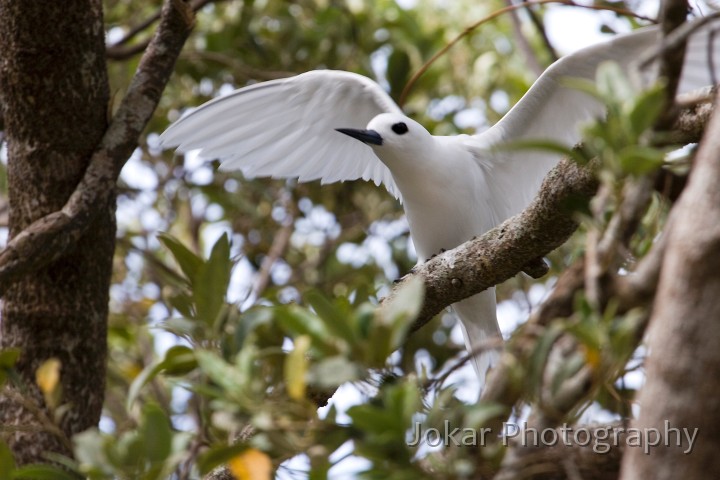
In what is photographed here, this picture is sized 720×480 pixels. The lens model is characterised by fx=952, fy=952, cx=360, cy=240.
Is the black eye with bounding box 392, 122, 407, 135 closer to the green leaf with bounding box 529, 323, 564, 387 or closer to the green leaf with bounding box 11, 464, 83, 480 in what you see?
the green leaf with bounding box 11, 464, 83, 480

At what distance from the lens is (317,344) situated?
1615 mm

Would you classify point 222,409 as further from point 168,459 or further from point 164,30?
point 164,30

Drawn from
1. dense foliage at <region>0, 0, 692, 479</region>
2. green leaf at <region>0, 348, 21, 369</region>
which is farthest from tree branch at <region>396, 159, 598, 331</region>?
green leaf at <region>0, 348, 21, 369</region>

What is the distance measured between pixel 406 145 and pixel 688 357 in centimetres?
288

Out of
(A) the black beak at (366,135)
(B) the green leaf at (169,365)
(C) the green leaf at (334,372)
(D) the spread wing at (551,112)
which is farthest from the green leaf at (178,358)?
(A) the black beak at (366,135)

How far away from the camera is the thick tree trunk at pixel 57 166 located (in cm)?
338

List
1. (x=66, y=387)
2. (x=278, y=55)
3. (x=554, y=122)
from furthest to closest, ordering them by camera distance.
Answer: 1. (x=278, y=55)
2. (x=554, y=122)
3. (x=66, y=387)

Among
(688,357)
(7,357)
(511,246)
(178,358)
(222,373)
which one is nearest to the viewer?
(688,357)

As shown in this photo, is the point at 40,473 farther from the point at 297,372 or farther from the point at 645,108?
the point at 645,108

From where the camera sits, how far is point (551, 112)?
13.4 feet

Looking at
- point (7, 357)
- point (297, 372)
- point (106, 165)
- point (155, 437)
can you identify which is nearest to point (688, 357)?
point (297, 372)

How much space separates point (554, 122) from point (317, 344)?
2.75 meters

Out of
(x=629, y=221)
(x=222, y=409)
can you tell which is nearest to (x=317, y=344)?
(x=222, y=409)

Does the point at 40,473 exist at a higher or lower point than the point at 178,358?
lower
